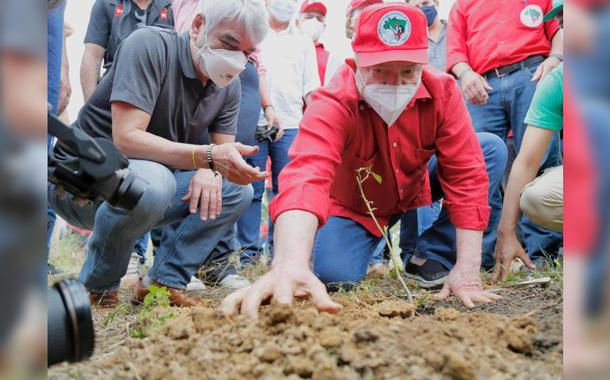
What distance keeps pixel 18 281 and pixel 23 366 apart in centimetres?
7

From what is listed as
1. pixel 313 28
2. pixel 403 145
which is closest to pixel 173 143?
pixel 403 145

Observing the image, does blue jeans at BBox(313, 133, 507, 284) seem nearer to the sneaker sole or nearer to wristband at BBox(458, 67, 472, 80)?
the sneaker sole

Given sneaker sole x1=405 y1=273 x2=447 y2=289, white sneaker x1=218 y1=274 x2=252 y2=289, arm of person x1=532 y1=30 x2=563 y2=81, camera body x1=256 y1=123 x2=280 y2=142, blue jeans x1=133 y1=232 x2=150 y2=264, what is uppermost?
arm of person x1=532 y1=30 x2=563 y2=81

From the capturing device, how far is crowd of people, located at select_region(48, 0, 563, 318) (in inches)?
87.3

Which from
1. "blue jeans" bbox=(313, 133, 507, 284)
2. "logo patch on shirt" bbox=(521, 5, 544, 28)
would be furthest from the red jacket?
"logo patch on shirt" bbox=(521, 5, 544, 28)

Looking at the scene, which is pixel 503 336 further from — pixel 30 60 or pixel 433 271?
pixel 433 271

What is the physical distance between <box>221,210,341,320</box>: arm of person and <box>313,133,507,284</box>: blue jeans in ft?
3.53

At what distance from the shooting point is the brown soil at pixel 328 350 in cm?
113

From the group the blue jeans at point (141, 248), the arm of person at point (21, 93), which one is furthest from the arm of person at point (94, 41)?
the arm of person at point (21, 93)

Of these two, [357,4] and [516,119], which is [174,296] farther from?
[357,4]

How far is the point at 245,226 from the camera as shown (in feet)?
12.5

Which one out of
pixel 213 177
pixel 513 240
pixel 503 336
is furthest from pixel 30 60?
pixel 513 240

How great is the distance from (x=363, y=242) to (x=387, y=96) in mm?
881

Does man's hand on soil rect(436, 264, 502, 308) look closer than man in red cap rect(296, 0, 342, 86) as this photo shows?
Yes
